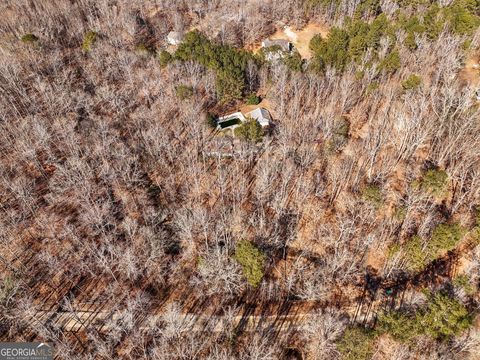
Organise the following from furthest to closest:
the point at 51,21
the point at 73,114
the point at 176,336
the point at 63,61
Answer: the point at 51,21 → the point at 63,61 → the point at 73,114 → the point at 176,336

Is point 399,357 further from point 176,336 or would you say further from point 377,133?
point 377,133

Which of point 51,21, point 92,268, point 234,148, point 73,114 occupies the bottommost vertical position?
point 92,268

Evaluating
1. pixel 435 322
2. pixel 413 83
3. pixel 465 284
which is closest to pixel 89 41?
pixel 413 83

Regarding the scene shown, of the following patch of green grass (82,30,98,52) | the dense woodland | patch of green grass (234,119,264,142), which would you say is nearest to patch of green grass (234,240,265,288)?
the dense woodland

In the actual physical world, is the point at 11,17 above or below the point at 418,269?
above

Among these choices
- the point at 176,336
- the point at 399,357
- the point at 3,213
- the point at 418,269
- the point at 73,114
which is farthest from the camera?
the point at 73,114

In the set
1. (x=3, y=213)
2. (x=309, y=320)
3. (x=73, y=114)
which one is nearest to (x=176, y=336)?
(x=309, y=320)

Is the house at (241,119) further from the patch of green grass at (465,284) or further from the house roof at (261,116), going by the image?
the patch of green grass at (465,284)

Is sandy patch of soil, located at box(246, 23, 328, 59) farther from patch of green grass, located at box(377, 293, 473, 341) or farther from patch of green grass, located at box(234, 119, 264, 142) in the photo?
patch of green grass, located at box(377, 293, 473, 341)

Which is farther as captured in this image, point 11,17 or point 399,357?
point 11,17
